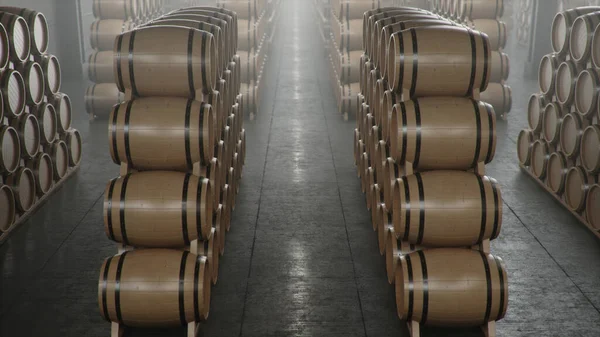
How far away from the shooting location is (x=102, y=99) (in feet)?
43.5

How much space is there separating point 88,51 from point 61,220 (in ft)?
33.8

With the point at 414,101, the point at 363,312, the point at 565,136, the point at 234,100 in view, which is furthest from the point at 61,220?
the point at 565,136

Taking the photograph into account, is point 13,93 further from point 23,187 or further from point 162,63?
point 162,63

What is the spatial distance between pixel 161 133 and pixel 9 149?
2874 millimetres

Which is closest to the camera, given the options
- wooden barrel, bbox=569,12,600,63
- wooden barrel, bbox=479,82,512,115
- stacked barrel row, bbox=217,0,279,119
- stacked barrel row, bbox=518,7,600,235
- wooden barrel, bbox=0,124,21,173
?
wooden barrel, bbox=0,124,21,173

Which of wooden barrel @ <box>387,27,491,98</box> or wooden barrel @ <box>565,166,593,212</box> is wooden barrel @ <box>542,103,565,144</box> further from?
wooden barrel @ <box>387,27,491,98</box>

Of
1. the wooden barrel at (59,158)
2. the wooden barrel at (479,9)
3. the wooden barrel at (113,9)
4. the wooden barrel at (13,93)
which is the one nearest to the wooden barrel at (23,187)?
the wooden barrel at (13,93)

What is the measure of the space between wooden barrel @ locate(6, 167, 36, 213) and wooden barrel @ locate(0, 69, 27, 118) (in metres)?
0.72

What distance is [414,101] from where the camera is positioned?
19.7 ft

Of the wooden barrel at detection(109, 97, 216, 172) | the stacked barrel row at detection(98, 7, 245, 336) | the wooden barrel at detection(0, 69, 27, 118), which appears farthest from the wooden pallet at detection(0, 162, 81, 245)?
the wooden barrel at detection(109, 97, 216, 172)

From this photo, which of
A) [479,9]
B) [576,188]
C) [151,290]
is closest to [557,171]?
[576,188]

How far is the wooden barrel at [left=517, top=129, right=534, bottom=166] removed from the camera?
1012 cm

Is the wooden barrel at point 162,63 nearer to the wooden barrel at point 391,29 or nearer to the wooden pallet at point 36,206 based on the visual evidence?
the wooden barrel at point 391,29

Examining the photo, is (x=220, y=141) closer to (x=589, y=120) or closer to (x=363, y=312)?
(x=363, y=312)
